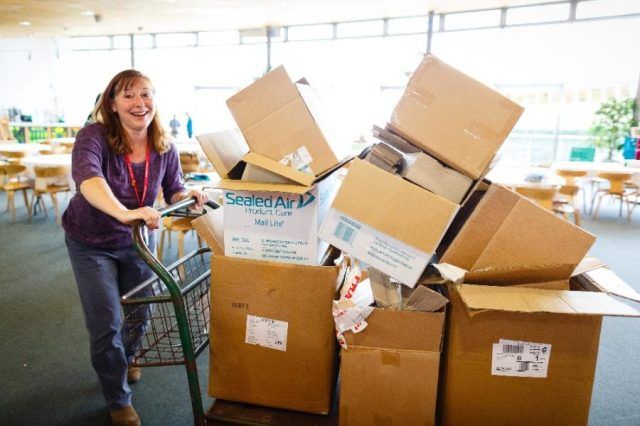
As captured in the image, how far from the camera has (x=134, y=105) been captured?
1658mm

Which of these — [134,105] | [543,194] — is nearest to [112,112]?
[134,105]

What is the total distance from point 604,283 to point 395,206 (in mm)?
675

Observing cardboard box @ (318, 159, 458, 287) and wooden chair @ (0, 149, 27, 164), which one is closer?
cardboard box @ (318, 159, 458, 287)

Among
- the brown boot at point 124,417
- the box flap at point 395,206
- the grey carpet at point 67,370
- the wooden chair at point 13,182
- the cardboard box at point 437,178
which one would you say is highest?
the cardboard box at point 437,178

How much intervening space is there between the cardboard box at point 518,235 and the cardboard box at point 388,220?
0.16 m

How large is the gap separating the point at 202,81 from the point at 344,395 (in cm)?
1097

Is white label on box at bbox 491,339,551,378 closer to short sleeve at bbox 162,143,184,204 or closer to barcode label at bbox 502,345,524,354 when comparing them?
barcode label at bbox 502,345,524,354

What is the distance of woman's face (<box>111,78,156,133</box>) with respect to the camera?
65.0 inches

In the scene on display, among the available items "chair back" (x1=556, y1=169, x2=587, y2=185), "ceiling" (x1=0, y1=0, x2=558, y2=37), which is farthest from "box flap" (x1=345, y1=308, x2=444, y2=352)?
"ceiling" (x1=0, y1=0, x2=558, y2=37)

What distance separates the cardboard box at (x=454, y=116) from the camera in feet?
4.12

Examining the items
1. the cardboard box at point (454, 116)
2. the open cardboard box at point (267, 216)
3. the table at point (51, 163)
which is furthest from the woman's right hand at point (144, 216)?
the table at point (51, 163)

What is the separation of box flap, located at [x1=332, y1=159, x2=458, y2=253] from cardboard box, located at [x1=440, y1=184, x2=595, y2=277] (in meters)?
0.15

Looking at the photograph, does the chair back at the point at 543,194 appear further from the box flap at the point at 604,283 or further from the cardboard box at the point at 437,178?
the cardboard box at the point at 437,178

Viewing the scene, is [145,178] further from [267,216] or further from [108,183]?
[267,216]
